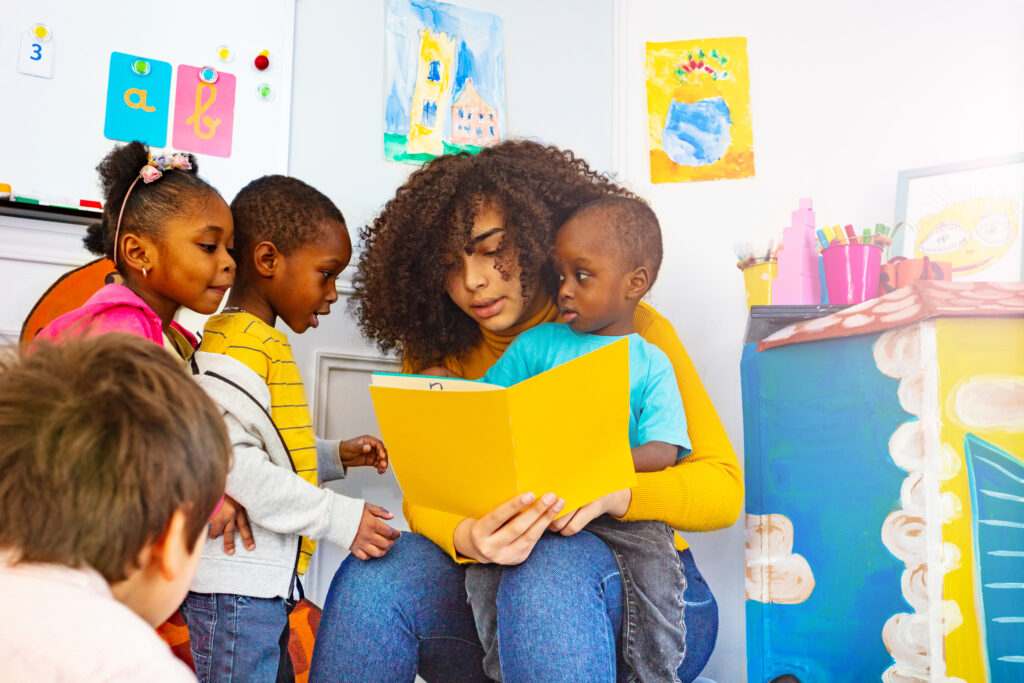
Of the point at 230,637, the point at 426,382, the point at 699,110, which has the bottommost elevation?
the point at 230,637

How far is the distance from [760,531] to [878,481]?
21cm

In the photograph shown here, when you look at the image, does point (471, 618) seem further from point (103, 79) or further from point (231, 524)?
point (103, 79)

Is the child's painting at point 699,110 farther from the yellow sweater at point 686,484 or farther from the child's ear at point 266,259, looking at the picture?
the child's ear at point 266,259

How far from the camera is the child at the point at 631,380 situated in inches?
39.1

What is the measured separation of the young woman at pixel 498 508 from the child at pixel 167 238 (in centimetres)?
31

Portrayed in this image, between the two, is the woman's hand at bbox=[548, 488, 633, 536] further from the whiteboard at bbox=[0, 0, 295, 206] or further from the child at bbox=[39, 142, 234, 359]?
the whiteboard at bbox=[0, 0, 295, 206]

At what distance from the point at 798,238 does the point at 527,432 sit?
78cm

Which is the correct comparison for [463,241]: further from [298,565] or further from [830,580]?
[830,580]

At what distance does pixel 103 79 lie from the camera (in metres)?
1.54

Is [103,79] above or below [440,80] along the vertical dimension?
below

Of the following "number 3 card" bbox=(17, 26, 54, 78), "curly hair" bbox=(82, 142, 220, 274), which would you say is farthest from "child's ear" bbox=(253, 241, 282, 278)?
"number 3 card" bbox=(17, 26, 54, 78)

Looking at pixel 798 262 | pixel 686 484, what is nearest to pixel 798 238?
pixel 798 262

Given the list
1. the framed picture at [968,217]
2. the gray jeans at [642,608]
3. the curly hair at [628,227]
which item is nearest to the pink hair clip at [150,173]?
the curly hair at [628,227]

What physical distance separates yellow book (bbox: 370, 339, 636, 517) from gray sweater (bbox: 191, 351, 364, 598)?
7.1 inches
